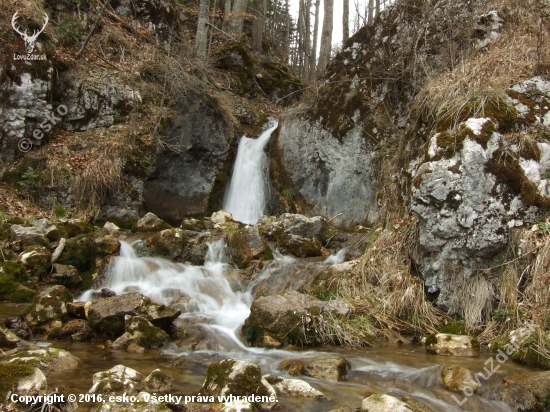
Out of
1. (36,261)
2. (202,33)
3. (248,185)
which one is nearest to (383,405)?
(36,261)

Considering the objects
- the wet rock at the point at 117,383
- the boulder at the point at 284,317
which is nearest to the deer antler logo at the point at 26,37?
the boulder at the point at 284,317

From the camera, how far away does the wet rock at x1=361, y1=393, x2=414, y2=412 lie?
3.17 meters

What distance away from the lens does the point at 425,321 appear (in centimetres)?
541

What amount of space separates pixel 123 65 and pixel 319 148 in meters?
6.13

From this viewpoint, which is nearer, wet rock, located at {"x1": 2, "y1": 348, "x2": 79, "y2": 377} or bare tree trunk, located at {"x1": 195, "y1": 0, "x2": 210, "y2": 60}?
wet rock, located at {"x1": 2, "y1": 348, "x2": 79, "y2": 377}

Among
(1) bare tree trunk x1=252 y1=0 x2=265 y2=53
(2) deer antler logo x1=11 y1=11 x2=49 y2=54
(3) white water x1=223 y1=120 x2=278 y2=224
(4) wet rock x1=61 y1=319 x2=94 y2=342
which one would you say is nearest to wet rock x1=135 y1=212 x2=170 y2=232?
(3) white water x1=223 y1=120 x2=278 y2=224

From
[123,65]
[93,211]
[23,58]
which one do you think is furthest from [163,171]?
[23,58]

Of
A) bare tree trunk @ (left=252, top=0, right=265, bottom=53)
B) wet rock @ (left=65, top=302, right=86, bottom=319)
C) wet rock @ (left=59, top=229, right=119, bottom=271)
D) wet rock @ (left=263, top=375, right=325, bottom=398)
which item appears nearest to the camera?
wet rock @ (left=263, top=375, right=325, bottom=398)

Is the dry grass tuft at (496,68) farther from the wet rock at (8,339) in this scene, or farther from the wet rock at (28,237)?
the wet rock at (28,237)

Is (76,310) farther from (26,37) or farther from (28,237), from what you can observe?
(26,37)

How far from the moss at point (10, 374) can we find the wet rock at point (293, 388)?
192cm

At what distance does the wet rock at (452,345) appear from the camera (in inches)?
186

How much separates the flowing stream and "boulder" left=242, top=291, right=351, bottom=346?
0.70ft

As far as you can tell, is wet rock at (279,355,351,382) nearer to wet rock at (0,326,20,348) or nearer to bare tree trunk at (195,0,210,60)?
wet rock at (0,326,20,348)
